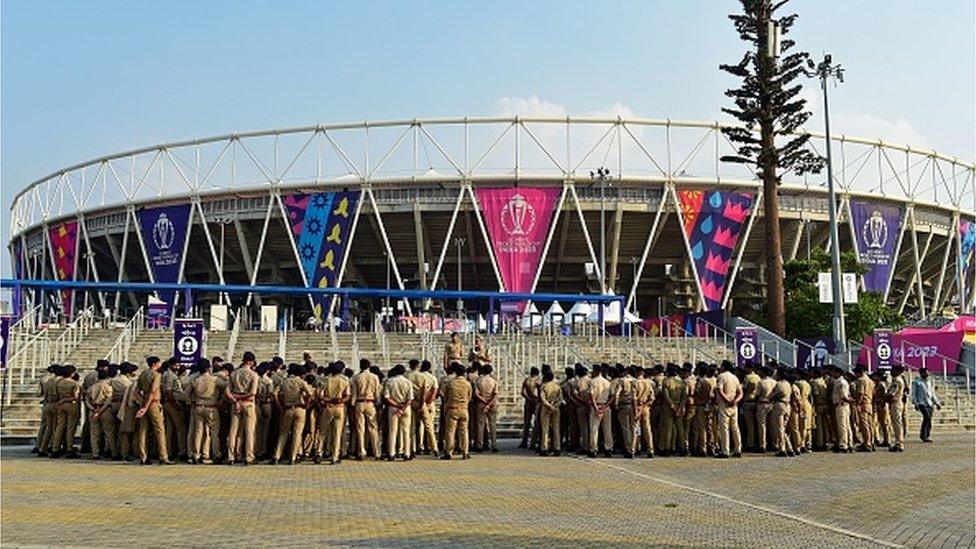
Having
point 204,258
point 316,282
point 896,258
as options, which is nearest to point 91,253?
point 204,258

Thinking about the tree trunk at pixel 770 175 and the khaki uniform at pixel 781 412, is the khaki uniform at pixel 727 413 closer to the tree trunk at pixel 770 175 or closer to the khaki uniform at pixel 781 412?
the khaki uniform at pixel 781 412

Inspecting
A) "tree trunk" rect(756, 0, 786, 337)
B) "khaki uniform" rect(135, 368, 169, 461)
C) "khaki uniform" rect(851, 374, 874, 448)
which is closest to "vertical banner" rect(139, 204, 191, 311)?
"tree trunk" rect(756, 0, 786, 337)

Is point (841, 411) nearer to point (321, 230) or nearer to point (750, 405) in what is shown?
point (750, 405)

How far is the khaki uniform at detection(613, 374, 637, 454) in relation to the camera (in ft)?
57.0

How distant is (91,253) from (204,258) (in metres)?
7.41

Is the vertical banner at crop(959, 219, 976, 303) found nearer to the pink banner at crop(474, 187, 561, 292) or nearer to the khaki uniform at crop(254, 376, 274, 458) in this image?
the pink banner at crop(474, 187, 561, 292)

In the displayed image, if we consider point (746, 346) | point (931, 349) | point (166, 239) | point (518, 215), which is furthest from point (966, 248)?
point (166, 239)

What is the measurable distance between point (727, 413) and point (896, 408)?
3.69 metres

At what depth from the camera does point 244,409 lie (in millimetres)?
15695

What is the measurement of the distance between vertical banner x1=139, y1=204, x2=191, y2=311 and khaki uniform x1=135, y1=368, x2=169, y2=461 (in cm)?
4718

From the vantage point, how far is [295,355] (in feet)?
99.3

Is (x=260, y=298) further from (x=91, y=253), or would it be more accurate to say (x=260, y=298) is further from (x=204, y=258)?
(x=91, y=253)

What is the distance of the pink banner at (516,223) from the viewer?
56781 mm

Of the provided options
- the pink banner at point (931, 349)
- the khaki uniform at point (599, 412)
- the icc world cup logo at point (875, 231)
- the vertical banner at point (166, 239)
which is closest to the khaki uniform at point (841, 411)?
the khaki uniform at point (599, 412)
